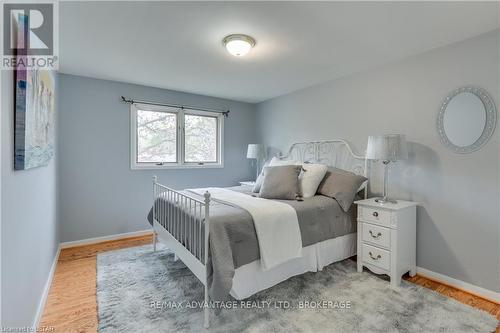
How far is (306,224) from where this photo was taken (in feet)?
7.58

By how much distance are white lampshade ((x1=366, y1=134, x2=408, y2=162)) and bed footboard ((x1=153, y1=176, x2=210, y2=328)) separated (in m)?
1.79

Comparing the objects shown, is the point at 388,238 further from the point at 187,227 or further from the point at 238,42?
the point at 238,42

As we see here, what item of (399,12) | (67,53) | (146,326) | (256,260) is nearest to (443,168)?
(399,12)

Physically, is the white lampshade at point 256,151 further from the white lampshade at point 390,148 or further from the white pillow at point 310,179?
the white lampshade at point 390,148

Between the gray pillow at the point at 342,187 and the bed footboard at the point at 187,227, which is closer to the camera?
the bed footboard at the point at 187,227

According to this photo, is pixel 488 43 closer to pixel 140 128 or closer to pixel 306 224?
pixel 306 224

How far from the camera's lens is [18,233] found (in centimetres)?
136

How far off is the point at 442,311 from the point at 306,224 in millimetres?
1206

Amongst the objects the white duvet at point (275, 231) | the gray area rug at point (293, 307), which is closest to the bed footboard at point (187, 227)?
the gray area rug at point (293, 307)

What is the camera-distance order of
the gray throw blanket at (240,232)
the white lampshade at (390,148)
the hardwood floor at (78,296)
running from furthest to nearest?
the white lampshade at (390,148), the hardwood floor at (78,296), the gray throw blanket at (240,232)

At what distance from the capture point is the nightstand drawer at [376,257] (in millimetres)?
2309

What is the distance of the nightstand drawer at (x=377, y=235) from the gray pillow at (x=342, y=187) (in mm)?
282

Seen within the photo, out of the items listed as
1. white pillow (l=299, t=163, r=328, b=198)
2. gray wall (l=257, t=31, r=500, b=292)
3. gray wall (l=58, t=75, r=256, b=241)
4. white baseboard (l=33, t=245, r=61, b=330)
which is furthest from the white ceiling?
white baseboard (l=33, t=245, r=61, b=330)

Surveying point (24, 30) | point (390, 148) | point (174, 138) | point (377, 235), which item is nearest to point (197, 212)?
point (24, 30)
